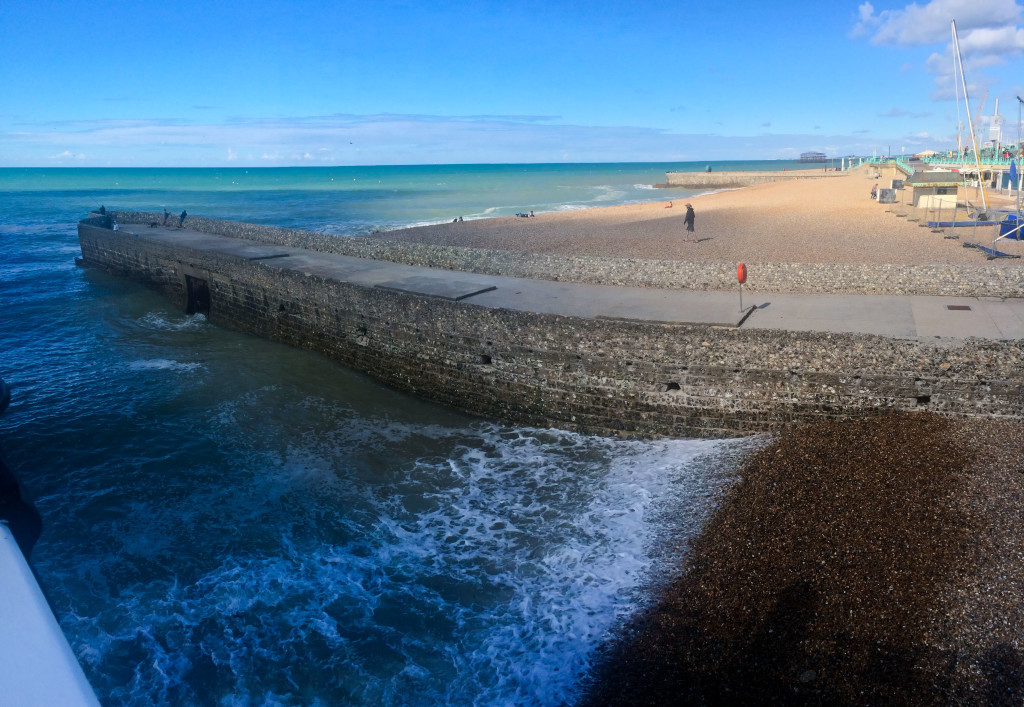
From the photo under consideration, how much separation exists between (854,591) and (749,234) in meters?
23.8

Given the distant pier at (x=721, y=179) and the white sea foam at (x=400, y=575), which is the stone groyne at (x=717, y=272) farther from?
the distant pier at (x=721, y=179)

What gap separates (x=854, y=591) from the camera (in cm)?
706

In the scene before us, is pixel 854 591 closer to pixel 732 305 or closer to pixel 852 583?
pixel 852 583

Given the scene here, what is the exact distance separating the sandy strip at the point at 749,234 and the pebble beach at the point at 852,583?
9216mm

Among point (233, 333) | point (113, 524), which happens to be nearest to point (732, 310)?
point (113, 524)

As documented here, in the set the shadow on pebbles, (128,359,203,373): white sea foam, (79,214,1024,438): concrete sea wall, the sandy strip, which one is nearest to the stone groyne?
the sandy strip

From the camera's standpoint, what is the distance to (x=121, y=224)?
3512 cm

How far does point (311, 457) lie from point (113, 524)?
327 cm

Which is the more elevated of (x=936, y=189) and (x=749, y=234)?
(x=936, y=189)

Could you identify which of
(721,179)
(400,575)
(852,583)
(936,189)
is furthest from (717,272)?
(721,179)

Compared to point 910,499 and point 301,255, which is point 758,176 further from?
point 910,499

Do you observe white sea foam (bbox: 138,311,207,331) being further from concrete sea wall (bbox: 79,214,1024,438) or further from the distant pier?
the distant pier

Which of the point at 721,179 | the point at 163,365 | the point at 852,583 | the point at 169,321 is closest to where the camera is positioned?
the point at 852,583

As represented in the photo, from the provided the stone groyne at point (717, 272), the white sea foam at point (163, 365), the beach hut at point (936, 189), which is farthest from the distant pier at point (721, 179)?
the white sea foam at point (163, 365)
